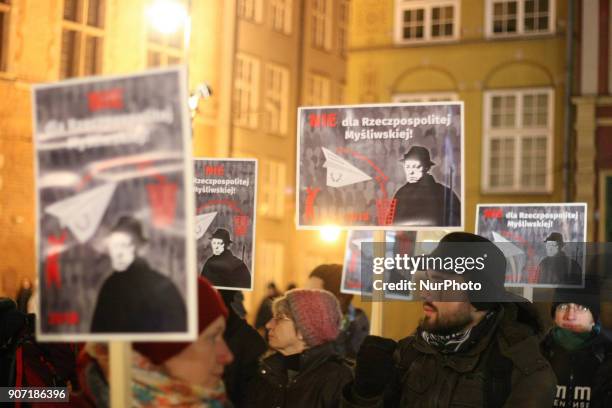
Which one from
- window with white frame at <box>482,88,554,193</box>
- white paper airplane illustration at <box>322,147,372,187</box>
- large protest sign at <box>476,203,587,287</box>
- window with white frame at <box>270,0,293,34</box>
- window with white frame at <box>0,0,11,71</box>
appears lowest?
large protest sign at <box>476,203,587,287</box>

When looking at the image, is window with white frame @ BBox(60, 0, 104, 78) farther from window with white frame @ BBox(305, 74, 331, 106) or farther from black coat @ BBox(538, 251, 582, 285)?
black coat @ BBox(538, 251, 582, 285)

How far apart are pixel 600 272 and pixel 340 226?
1604mm

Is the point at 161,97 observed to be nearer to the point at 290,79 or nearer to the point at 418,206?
the point at 418,206

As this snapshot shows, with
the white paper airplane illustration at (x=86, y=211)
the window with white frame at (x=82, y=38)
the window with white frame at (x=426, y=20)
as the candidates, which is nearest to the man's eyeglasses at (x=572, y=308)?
the white paper airplane illustration at (x=86, y=211)

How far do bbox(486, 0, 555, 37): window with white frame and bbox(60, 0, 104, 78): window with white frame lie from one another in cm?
858

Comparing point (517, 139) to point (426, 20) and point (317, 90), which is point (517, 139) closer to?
point (426, 20)

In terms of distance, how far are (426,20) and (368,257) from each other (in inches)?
A: 800

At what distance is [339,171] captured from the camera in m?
7.49

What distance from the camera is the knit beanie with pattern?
6078mm

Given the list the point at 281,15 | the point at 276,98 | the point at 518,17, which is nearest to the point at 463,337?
the point at 518,17

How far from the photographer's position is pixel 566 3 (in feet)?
84.3

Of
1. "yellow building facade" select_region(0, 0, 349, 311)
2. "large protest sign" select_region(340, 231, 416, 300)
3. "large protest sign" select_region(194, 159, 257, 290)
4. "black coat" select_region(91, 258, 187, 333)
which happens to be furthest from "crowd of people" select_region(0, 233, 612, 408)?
"yellow building facade" select_region(0, 0, 349, 311)

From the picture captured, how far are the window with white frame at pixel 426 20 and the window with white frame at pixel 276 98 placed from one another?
3884 mm

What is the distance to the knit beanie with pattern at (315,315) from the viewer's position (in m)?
6.08
